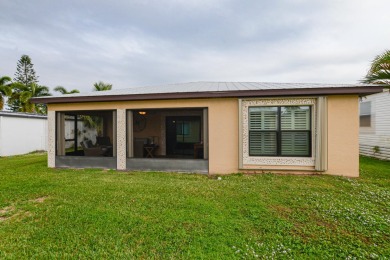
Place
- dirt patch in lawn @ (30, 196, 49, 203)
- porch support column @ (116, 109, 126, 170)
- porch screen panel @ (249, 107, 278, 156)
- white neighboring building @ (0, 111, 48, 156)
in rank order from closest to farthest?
1. dirt patch in lawn @ (30, 196, 49, 203)
2. porch screen panel @ (249, 107, 278, 156)
3. porch support column @ (116, 109, 126, 170)
4. white neighboring building @ (0, 111, 48, 156)

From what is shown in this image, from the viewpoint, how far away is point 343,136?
632 centimetres

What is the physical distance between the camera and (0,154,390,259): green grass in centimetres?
268

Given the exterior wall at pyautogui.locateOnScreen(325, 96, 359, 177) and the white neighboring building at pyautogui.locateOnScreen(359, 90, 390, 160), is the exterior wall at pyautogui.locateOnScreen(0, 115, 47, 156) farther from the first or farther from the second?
the white neighboring building at pyautogui.locateOnScreen(359, 90, 390, 160)

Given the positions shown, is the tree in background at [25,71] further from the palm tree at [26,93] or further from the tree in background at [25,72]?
the palm tree at [26,93]

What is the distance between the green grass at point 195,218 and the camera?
268 centimetres

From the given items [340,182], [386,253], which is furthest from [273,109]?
[386,253]

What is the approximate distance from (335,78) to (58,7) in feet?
83.5

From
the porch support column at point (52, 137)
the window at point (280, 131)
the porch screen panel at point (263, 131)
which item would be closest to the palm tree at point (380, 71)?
the window at point (280, 131)

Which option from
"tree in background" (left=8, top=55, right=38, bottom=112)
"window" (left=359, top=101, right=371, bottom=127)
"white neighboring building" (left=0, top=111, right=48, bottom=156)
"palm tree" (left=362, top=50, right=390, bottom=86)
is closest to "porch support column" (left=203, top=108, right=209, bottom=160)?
"palm tree" (left=362, top=50, right=390, bottom=86)

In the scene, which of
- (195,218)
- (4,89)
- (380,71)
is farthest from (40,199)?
(4,89)

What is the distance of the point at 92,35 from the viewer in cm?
1700

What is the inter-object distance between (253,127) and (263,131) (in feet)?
1.18

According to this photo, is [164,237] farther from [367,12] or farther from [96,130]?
[367,12]

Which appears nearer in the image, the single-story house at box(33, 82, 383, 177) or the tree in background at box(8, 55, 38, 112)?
the single-story house at box(33, 82, 383, 177)
